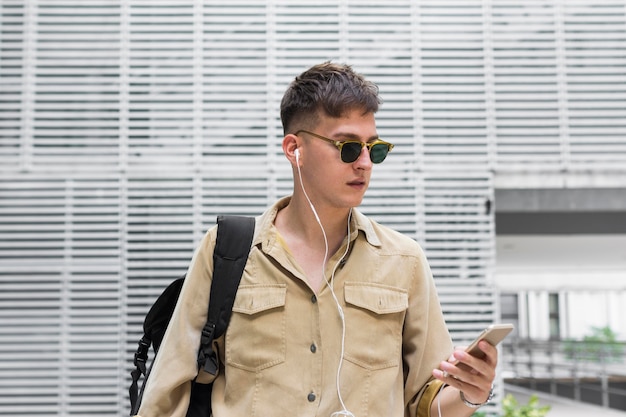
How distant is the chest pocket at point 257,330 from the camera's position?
6.20ft

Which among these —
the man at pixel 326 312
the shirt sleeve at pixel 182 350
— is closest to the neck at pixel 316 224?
the man at pixel 326 312

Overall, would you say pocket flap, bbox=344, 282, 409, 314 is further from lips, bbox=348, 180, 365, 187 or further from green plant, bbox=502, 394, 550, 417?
green plant, bbox=502, 394, 550, 417

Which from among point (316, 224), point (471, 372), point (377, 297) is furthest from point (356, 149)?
point (471, 372)

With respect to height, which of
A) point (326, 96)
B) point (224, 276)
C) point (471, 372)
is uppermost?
point (326, 96)

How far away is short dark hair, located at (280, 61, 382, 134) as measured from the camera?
1.92 meters

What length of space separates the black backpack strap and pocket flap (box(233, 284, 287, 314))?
19mm

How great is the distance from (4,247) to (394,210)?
2.80 m

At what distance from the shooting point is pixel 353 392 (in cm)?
187

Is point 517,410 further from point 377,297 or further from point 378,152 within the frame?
point 378,152

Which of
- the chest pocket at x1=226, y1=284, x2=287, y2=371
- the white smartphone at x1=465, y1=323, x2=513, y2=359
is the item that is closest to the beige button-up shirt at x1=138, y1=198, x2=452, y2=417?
the chest pocket at x1=226, y1=284, x2=287, y2=371

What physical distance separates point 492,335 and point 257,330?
1.95 feet

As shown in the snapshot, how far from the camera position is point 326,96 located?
1924 mm

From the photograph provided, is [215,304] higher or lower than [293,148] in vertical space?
lower

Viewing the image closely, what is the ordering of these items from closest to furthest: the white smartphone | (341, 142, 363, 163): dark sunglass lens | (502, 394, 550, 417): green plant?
the white smartphone < (341, 142, 363, 163): dark sunglass lens < (502, 394, 550, 417): green plant
